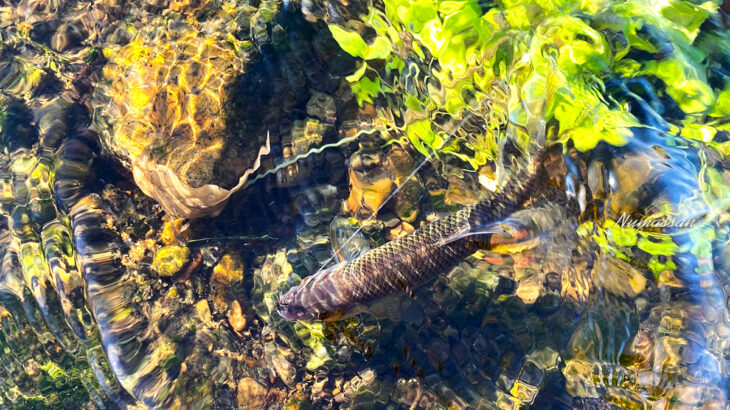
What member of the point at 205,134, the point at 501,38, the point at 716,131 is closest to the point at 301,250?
the point at 205,134

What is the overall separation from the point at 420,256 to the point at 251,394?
2.66 meters

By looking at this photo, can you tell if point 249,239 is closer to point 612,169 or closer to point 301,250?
point 301,250

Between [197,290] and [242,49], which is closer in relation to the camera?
[242,49]

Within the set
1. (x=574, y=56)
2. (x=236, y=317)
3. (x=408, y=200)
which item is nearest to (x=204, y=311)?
(x=236, y=317)

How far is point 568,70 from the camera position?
142 inches

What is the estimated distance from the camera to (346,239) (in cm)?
491

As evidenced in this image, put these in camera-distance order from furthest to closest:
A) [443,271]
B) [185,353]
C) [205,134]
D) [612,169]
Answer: [185,353] → [205,134] → [443,271] → [612,169]

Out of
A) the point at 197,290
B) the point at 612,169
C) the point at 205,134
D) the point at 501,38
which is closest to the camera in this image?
the point at 612,169

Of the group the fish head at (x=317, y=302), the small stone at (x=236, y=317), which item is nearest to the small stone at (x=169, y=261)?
the small stone at (x=236, y=317)

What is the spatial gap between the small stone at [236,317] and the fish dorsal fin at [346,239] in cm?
138

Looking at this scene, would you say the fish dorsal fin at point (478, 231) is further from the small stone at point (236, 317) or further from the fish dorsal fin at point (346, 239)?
the small stone at point (236, 317)

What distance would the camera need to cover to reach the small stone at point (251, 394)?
480 centimetres

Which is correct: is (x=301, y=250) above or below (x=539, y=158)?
below

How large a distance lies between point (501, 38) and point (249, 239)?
11.7 ft
